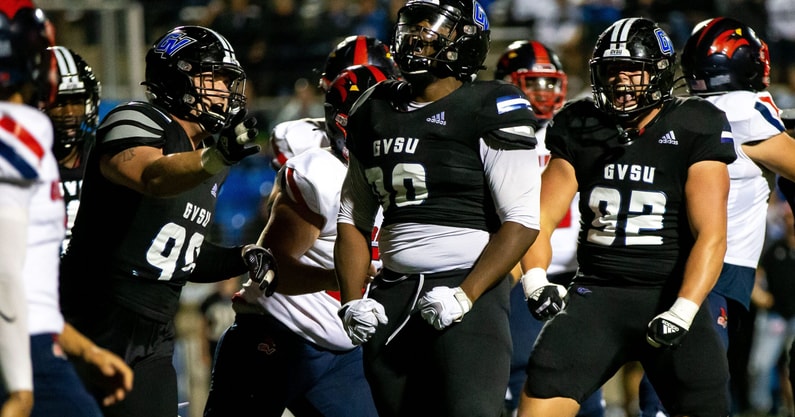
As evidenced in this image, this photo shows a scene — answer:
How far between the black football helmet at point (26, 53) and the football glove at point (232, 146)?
55cm

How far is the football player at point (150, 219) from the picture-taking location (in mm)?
4027

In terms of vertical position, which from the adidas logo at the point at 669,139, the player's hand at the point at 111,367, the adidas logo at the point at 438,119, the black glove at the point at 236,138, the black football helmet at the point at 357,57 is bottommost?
the player's hand at the point at 111,367

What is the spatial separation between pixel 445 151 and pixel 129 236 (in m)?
1.15

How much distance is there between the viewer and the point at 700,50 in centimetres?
530

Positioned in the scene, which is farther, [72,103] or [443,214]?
[72,103]

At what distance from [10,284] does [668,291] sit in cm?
245

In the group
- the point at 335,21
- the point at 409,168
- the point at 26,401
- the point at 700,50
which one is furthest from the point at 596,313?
the point at 335,21

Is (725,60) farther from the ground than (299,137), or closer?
farther from the ground

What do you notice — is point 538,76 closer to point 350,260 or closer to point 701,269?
point 701,269

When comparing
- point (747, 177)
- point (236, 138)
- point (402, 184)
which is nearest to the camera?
point (236, 138)

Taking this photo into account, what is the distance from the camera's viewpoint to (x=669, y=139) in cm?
440

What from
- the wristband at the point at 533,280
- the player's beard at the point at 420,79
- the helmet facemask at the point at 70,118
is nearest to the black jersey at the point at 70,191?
the helmet facemask at the point at 70,118

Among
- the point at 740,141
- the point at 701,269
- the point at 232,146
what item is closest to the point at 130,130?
the point at 232,146

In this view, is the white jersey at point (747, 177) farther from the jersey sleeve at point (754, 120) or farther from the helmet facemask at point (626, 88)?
the helmet facemask at point (626, 88)
